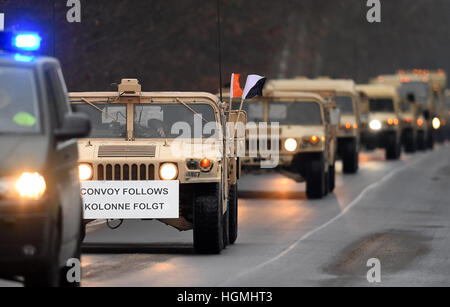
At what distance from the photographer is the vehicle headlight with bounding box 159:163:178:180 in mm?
15289

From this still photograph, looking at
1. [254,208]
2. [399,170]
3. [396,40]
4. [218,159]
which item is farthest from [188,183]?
[396,40]

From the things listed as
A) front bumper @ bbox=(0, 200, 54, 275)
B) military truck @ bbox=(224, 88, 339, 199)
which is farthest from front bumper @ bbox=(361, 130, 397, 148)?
front bumper @ bbox=(0, 200, 54, 275)

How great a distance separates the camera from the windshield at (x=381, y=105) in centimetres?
4500

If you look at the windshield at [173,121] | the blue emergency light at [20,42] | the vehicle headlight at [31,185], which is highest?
the blue emergency light at [20,42]

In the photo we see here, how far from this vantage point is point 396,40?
90438mm

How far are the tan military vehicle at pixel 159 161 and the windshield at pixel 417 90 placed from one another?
128ft

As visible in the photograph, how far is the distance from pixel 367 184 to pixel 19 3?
30.3 ft

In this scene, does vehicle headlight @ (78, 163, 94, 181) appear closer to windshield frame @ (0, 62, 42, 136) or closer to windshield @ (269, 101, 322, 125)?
windshield frame @ (0, 62, 42, 136)

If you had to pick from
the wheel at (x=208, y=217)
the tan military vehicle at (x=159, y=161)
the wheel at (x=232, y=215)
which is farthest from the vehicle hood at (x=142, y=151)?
the wheel at (x=232, y=215)

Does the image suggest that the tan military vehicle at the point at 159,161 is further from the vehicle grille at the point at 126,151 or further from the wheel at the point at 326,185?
the wheel at the point at 326,185

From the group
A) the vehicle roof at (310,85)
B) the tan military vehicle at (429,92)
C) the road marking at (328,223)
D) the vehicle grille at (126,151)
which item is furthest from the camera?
the tan military vehicle at (429,92)

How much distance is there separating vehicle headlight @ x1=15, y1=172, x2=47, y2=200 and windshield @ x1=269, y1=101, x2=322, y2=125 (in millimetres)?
16315

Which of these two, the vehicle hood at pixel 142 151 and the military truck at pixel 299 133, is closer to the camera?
the vehicle hood at pixel 142 151

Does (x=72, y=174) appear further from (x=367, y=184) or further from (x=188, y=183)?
(x=367, y=184)
